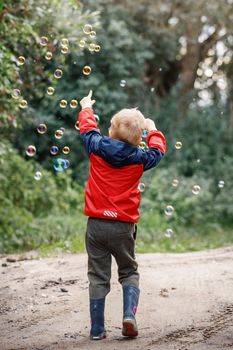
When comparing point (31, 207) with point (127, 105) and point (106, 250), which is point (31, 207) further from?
point (106, 250)

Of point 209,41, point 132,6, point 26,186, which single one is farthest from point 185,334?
point 209,41

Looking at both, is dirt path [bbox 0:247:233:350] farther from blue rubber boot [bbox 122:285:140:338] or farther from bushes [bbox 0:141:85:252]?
bushes [bbox 0:141:85:252]

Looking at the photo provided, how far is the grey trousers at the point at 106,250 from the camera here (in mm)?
4133

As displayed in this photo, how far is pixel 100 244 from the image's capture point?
4.18m

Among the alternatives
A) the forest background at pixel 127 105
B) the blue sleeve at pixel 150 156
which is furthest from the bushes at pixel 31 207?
the blue sleeve at pixel 150 156

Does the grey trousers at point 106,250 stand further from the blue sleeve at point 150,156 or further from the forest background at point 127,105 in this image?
the forest background at point 127,105

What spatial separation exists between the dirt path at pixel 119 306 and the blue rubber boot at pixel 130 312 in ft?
0.21

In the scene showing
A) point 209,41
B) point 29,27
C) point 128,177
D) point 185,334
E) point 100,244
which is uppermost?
point 209,41

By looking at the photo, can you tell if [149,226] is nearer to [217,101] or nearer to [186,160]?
[186,160]

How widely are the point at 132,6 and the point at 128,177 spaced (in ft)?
30.8

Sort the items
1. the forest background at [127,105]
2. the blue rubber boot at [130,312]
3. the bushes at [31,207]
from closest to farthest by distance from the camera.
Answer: the blue rubber boot at [130,312], the forest background at [127,105], the bushes at [31,207]

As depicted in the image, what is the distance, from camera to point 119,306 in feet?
16.2

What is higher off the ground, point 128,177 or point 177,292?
point 128,177

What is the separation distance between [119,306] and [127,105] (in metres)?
8.31
